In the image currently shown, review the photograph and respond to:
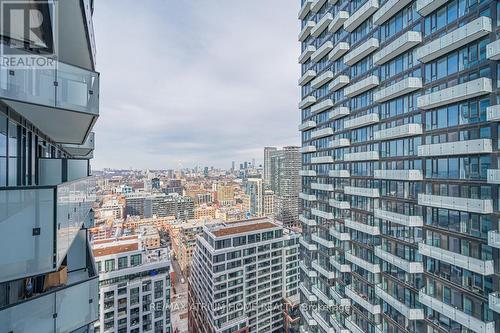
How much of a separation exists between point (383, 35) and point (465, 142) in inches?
485

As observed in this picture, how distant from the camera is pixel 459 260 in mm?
13953

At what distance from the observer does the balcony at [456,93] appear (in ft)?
42.2

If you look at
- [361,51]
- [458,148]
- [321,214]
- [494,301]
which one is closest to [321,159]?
[321,214]

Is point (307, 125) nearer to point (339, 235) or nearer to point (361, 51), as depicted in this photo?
→ point (361, 51)

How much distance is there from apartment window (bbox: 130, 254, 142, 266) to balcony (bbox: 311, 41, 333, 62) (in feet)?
125

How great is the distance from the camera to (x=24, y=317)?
15.0 ft

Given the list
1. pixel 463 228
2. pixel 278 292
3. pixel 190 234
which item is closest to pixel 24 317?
pixel 463 228

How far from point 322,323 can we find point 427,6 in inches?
1256

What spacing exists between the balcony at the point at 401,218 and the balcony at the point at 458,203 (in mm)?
1343

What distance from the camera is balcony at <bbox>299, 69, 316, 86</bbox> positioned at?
106 feet

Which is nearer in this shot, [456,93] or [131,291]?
[456,93]

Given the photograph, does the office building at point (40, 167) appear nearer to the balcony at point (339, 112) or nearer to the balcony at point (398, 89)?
the balcony at point (398, 89)

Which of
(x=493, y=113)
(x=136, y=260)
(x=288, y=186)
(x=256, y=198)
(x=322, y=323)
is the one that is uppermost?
(x=493, y=113)

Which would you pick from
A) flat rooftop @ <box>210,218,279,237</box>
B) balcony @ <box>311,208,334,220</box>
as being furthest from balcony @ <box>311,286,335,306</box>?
flat rooftop @ <box>210,218,279,237</box>
